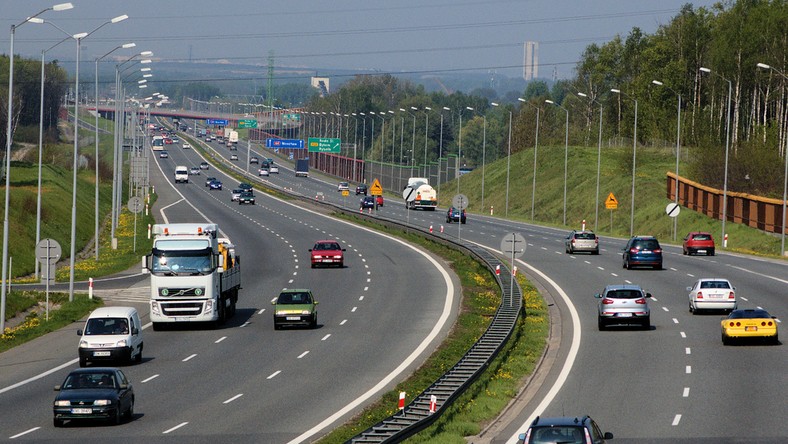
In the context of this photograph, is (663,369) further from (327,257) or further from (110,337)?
(327,257)

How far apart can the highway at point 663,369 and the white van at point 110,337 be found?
12354 mm

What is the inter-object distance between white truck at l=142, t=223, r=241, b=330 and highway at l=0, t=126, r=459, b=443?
842 mm

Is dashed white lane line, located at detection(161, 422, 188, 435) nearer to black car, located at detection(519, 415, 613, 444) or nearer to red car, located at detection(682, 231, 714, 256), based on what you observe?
black car, located at detection(519, 415, 613, 444)

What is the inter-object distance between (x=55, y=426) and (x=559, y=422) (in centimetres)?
1270

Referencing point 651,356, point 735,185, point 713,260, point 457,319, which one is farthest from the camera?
point 735,185

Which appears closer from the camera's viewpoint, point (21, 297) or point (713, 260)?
point (21, 297)

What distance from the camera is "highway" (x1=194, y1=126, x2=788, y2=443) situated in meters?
28.2

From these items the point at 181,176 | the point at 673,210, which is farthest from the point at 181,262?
the point at 181,176

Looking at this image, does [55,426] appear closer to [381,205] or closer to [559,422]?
[559,422]

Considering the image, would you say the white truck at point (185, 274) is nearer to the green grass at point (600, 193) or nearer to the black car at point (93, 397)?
the black car at point (93, 397)

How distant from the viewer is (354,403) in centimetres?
3158

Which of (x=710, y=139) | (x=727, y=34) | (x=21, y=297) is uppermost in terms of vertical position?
(x=727, y=34)

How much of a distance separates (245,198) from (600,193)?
37089 millimetres

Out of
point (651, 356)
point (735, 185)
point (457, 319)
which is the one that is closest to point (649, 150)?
point (735, 185)
